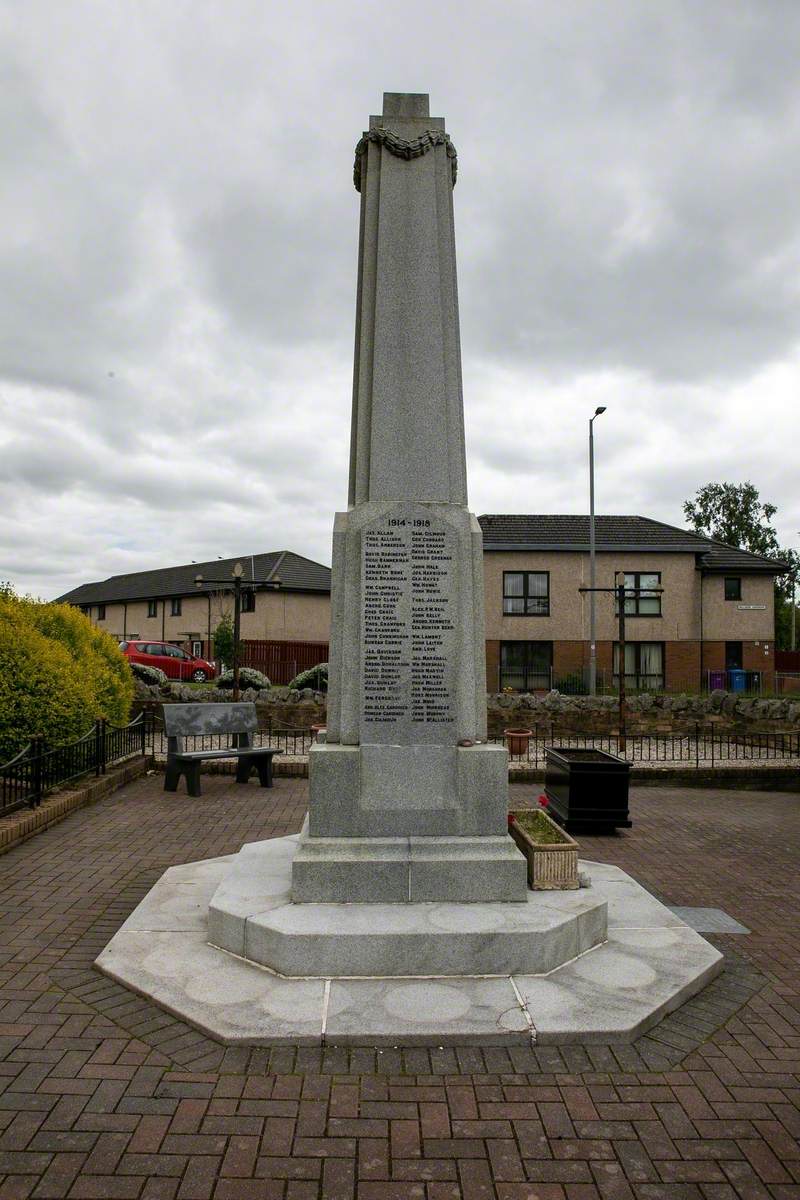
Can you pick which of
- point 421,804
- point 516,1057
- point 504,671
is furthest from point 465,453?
point 504,671

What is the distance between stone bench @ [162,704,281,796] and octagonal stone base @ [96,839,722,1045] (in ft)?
19.5

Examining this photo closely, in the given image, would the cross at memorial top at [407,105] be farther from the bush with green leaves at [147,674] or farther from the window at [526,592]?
the window at [526,592]

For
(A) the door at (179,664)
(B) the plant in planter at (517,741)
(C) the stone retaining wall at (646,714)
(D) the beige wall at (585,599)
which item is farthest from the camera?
(D) the beige wall at (585,599)

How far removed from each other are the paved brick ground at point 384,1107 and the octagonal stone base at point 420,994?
0.09 metres

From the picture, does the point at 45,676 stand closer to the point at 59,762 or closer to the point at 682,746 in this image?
the point at 59,762

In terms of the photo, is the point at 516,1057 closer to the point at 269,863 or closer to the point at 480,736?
the point at 480,736

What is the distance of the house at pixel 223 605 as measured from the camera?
38.7 m

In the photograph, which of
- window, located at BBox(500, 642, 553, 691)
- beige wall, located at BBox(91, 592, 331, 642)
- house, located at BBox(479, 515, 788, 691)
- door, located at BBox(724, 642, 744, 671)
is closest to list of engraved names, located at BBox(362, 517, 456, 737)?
house, located at BBox(479, 515, 788, 691)

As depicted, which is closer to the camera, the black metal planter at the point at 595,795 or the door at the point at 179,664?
the black metal planter at the point at 595,795

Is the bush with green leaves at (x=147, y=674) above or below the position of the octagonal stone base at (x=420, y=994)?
above

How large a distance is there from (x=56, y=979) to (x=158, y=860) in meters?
2.90

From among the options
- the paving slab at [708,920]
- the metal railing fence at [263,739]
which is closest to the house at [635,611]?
the metal railing fence at [263,739]

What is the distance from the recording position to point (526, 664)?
31.5 metres

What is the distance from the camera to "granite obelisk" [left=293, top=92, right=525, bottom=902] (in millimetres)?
5414
